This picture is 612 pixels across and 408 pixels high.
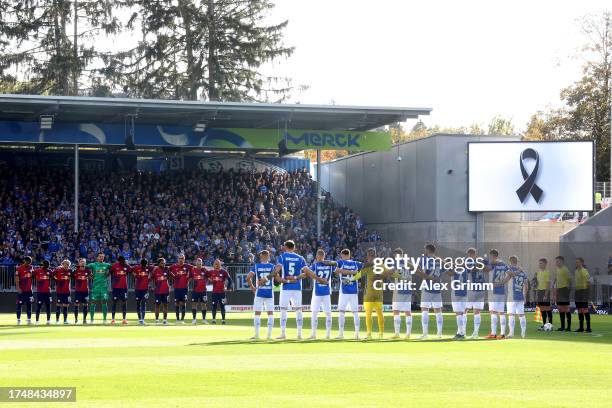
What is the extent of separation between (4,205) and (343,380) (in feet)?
115

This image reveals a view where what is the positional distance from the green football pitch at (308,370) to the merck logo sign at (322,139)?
25283 mm

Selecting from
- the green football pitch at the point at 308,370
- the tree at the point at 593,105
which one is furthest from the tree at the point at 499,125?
the green football pitch at the point at 308,370

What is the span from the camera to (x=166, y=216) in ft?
163

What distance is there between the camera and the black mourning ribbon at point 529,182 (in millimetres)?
51375

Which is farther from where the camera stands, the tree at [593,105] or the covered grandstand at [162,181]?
the tree at [593,105]

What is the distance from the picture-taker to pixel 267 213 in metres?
53.0

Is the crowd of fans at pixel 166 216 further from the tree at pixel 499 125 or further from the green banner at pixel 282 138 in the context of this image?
the tree at pixel 499 125

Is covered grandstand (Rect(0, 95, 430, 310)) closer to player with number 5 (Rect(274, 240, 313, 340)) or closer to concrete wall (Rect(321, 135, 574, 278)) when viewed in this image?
concrete wall (Rect(321, 135, 574, 278))

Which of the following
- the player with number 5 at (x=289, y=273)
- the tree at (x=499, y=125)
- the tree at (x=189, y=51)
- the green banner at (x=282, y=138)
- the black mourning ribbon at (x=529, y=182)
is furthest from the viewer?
the tree at (x=499, y=125)

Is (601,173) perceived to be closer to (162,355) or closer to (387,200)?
(387,200)

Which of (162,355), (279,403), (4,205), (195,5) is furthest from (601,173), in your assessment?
(279,403)

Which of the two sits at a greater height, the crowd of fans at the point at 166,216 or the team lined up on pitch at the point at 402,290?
the crowd of fans at the point at 166,216

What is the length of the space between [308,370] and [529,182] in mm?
35598

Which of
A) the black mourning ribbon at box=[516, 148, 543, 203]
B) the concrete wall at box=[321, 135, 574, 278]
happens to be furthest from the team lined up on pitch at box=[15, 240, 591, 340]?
the black mourning ribbon at box=[516, 148, 543, 203]
